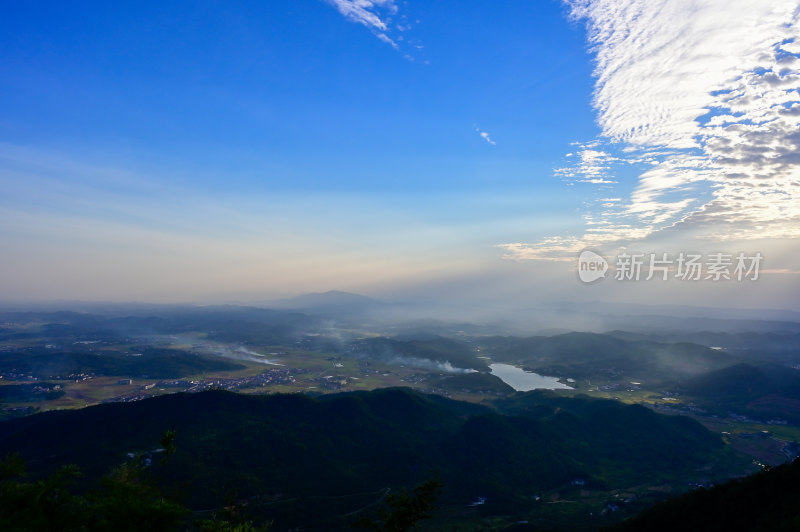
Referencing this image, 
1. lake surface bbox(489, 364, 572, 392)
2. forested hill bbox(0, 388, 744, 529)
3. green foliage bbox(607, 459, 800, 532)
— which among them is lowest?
lake surface bbox(489, 364, 572, 392)

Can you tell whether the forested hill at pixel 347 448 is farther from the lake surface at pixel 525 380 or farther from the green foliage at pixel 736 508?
the lake surface at pixel 525 380

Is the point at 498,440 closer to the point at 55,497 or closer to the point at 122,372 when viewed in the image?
the point at 55,497

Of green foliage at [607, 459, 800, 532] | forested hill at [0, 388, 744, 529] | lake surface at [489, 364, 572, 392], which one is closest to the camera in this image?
green foliage at [607, 459, 800, 532]

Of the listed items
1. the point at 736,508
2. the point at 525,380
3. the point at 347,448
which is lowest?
the point at 525,380

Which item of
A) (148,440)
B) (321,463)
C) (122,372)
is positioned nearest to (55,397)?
(122,372)

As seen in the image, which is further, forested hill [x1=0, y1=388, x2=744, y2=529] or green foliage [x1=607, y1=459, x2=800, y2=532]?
forested hill [x1=0, y1=388, x2=744, y2=529]

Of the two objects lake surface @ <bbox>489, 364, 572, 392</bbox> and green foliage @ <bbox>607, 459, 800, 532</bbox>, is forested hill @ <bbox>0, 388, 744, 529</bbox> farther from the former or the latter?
lake surface @ <bbox>489, 364, 572, 392</bbox>

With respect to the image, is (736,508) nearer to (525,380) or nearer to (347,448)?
(347,448)

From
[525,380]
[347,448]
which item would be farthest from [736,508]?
[525,380]

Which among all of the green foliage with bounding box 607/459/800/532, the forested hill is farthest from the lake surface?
the green foliage with bounding box 607/459/800/532
